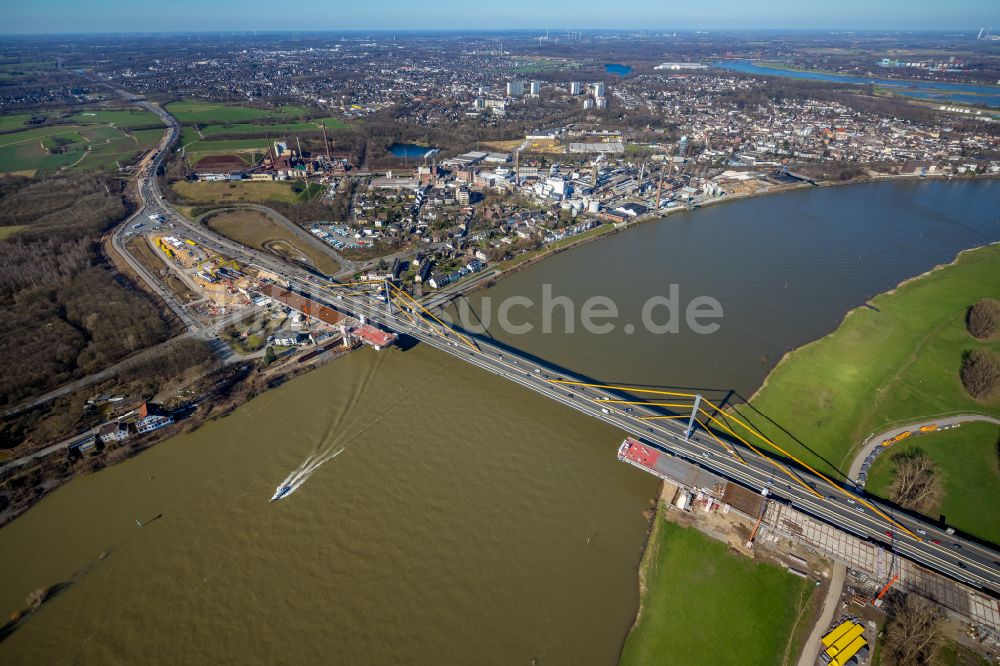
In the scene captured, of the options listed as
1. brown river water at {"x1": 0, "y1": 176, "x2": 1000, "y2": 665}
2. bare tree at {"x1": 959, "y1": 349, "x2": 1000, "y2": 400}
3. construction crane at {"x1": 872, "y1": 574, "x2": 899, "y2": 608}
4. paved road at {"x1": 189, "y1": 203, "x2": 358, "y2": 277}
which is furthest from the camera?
paved road at {"x1": 189, "y1": 203, "x2": 358, "y2": 277}

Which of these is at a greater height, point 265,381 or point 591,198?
point 591,198

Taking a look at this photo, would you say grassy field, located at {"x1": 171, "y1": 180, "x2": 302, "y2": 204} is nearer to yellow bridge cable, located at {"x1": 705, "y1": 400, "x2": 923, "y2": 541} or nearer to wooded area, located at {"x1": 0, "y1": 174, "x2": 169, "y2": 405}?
wooded area, located at {"x1": 0, "y1": 174, "x2": 169, "y2": 405}

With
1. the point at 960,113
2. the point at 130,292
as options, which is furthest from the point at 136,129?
the point at 960,113

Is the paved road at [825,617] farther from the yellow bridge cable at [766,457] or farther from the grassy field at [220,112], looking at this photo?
the grassy field at [220,112]

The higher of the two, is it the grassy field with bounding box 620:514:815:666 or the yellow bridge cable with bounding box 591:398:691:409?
the yellow bridge cable with bounding box 591:398:691:409

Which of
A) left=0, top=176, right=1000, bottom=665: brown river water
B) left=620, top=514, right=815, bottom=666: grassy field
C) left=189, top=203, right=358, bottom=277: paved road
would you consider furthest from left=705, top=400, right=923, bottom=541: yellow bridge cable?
left=189, top=203, right=358, bottom=277: paved road

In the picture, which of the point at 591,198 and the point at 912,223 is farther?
the point at 591,198

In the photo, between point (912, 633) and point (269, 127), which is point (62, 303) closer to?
point (912, 633)

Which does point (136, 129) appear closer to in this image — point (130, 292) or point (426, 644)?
point (130, 292)
